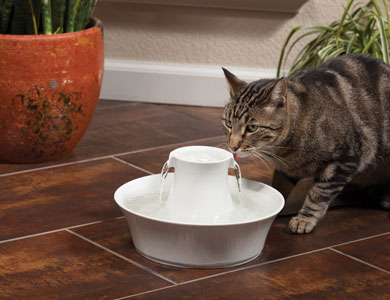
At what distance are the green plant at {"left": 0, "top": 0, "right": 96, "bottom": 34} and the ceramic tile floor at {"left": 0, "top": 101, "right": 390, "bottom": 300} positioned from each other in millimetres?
405

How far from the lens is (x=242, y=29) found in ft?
8.82

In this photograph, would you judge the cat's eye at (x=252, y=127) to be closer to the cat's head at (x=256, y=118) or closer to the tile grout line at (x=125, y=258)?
the cat's head at (x=256, y=118)

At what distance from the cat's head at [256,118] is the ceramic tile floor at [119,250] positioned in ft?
0.78

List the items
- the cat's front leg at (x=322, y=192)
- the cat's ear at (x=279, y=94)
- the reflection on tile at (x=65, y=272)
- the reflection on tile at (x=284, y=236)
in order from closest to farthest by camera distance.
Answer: the reflection on tile at (x=65, y=272)
the reflection on tile at (x=284, y=236)
the cat's ear at (x=279, y=94)
the cat's front leg at (x=322, y=192)

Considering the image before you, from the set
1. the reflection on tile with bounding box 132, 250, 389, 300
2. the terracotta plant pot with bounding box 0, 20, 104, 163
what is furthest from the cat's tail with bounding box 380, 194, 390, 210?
the terracotta plant pot with bounding box 0, 20, 104, 163

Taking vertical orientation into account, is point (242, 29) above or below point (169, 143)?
above

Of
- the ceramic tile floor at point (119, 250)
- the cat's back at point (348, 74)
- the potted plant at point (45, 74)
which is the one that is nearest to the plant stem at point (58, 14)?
the potted plant at point (45, 74)

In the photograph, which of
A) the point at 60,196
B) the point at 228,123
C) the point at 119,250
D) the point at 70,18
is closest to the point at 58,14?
the point at 70,18

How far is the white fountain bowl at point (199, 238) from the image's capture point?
1.41 metres

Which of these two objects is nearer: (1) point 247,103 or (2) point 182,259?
(2) point 182,259

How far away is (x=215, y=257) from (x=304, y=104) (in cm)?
46

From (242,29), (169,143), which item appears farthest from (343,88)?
(242,29)

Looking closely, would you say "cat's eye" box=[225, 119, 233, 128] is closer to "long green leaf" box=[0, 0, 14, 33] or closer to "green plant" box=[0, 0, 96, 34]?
"green plant" box=[0, 0, 96, 34]

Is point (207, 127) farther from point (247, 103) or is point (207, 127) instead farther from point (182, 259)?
point (182, 259)
